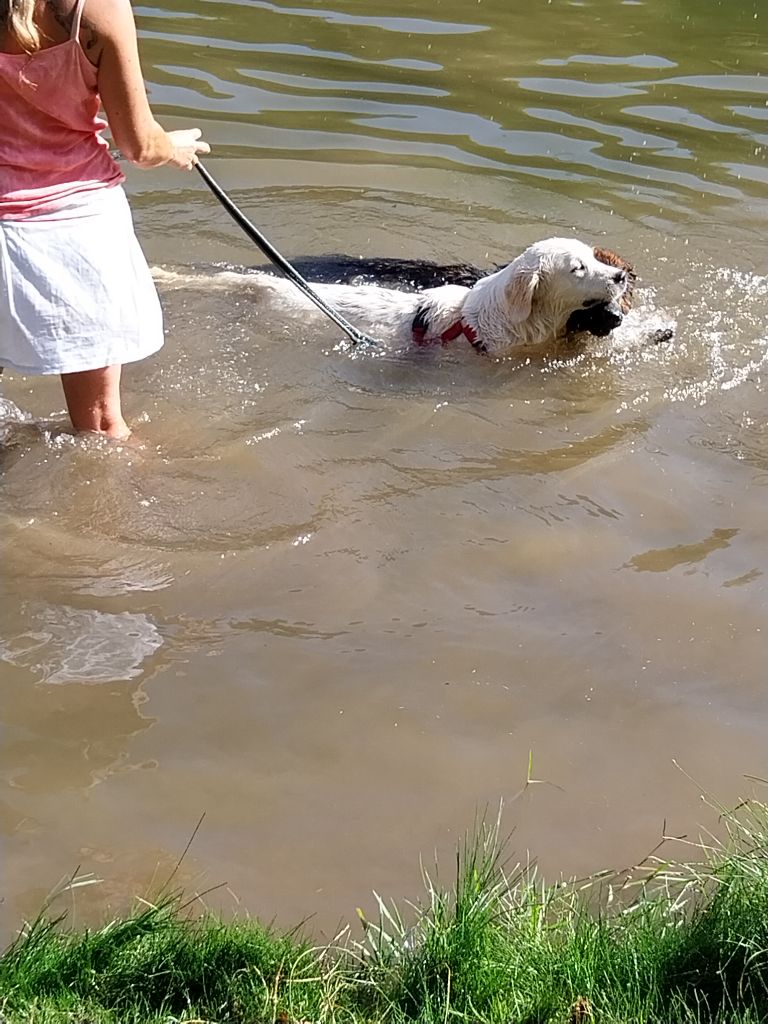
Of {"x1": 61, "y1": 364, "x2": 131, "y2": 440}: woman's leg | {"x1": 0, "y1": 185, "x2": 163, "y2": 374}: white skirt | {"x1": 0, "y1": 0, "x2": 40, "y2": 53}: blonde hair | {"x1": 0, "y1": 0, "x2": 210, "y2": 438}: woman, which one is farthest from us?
{"x1": 61, "y1": 364, "x2": 131, "y2": 440}: woman's leg

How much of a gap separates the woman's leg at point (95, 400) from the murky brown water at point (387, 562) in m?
0.14

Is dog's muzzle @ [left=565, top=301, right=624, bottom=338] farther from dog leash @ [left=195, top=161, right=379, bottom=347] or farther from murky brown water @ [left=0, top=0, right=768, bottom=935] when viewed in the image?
dog leash @ [left=195, top=161, right=379, bottom=347]

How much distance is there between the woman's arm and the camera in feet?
13.6

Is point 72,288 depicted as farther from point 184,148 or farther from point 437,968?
point 437,968

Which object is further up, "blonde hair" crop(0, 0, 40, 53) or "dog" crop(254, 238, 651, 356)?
"blonde hair" crop(0, 0, 40, 53)

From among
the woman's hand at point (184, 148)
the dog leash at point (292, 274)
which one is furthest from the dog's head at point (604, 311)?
the woman's hand at point (184, 148)

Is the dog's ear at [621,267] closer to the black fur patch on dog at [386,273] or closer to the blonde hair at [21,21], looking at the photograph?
the black fur patch on dog at [386,273]

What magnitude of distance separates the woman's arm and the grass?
2.75 metres

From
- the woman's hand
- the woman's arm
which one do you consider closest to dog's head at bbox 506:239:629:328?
the woman's hand

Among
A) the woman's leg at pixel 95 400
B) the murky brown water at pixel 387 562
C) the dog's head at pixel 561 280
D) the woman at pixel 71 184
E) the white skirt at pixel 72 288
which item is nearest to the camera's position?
the murky brown water at pixel 387 562

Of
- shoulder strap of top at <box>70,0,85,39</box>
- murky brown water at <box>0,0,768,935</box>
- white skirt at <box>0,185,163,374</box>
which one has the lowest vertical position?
murky brown water at <box>0,0,768,935</box>

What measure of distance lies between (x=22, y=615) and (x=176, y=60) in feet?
23.9

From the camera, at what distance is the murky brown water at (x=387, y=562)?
354cm

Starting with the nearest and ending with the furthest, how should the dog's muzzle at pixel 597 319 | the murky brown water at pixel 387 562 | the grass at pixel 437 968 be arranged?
the grass at pixel 437 968 < the murky brown water at pixel 387 562 < the dog's muzzle at pixel 597 319
